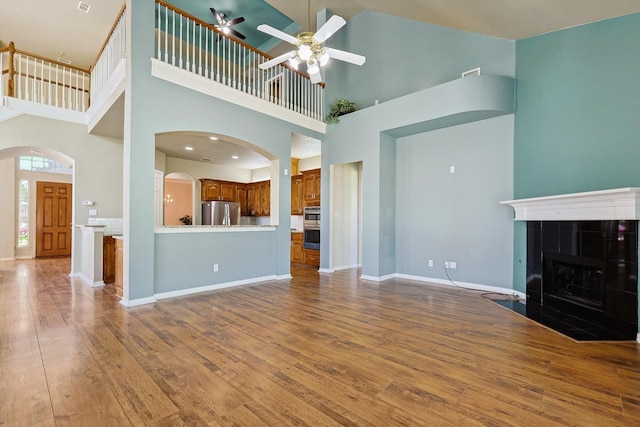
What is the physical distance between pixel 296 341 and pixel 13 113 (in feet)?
20.7

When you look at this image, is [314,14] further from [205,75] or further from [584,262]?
[584,262]

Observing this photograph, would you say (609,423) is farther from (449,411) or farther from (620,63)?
(620,63)

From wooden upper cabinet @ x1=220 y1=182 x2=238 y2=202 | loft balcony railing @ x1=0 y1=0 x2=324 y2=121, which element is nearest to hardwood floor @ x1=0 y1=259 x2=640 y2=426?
loft balcony railing @ x1=0 y1=0 x2=324 y2=121

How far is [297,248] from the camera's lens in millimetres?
7648

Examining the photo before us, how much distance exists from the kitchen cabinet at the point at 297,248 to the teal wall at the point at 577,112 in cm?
463

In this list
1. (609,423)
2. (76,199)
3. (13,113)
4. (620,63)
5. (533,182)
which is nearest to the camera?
(609,423)

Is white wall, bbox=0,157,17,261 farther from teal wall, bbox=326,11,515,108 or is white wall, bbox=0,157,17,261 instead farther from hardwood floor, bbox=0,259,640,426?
teal wall, bbox=326,11,515,108

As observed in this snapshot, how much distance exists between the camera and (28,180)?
8312 mm

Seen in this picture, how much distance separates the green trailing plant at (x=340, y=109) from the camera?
6.01 meters

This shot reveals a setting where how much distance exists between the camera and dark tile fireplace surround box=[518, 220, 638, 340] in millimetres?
2814

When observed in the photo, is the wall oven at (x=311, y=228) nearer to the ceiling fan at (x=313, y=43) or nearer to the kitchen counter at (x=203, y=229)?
the kitchen counter at (x=203, y=229)

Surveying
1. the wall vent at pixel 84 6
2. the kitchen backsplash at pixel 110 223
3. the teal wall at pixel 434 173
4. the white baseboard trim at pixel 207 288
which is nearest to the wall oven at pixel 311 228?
the teal wall at pixel 434 173

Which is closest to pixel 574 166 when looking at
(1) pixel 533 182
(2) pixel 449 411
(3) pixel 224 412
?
(1) pixel 533 182

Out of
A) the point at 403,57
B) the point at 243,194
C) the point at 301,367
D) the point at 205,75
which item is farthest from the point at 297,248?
the point at 301,367
